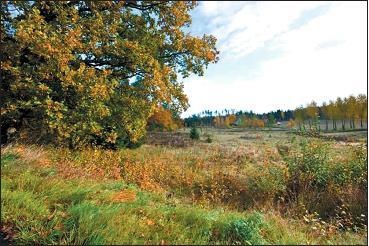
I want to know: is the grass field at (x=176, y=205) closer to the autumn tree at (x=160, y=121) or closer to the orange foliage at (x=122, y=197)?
the orange foliage at (x=122, y=197)

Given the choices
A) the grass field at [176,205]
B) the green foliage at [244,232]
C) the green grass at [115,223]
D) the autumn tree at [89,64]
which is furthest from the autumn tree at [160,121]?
the green foliage at [244,232]

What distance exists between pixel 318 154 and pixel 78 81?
325 inches

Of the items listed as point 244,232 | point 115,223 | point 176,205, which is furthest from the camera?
point 176,205

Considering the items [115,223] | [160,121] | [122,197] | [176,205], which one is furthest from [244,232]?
[160,121]

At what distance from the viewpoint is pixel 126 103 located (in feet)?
41.7

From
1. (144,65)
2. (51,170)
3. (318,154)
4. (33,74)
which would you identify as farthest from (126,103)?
(318,154)

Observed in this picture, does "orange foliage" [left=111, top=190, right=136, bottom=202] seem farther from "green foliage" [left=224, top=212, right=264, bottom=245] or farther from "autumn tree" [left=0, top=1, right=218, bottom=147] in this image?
"autumn tree" [left=0, top=1, right=218, bottom=147]

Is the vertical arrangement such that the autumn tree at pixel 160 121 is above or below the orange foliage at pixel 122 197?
above

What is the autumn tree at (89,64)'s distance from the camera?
395 inches

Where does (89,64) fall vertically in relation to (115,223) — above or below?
above

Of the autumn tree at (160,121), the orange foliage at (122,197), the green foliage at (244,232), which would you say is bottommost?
the green foliage at (244,232)

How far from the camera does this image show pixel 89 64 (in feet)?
42.7

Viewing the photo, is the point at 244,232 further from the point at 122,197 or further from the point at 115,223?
the point at 122,197

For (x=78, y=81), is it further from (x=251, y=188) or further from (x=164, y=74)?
(x=251, y=188)
